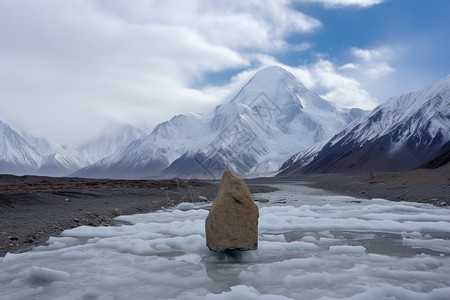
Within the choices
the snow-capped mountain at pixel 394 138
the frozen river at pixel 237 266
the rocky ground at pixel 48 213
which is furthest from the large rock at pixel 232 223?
the snow-capped mountain at pixel 394 138

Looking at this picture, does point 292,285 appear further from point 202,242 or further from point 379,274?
point 202,242

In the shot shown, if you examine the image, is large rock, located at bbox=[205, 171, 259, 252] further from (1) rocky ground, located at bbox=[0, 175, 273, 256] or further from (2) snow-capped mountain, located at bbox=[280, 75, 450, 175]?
(2) snow-capped mountain, located at bbox=[280, 75, 450, 175]

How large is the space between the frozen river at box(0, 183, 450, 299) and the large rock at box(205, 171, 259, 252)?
299 mm

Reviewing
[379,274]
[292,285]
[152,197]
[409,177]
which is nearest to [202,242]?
[292,285]

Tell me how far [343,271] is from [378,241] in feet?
11.8

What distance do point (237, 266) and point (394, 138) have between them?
129 meters

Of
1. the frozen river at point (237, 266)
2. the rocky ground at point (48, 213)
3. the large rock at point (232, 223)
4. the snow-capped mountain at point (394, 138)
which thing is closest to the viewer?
the frozen river at point (237, 266)

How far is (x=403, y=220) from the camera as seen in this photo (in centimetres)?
1455

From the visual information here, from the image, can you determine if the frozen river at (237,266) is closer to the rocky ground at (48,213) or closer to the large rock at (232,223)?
the large rock at (232,223)

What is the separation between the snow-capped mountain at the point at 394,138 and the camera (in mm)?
113688

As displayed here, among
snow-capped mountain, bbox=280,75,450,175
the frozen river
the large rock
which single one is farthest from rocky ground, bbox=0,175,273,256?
snow-capped mountain, bbox=280,75,450,175

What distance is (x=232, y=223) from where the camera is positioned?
8.78m

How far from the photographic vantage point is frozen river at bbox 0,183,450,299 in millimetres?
6512

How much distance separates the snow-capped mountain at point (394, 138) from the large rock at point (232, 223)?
107 m
